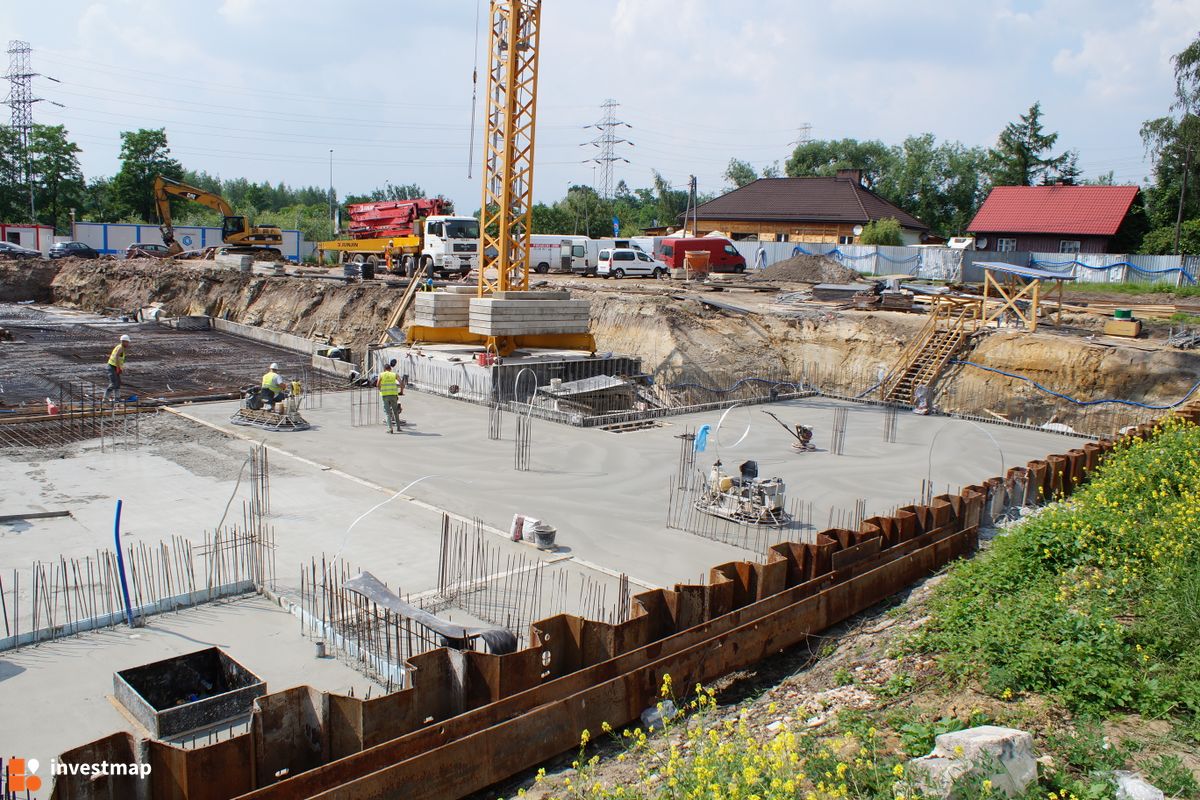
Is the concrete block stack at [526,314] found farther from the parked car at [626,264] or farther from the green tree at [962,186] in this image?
the green tree at [962,186]

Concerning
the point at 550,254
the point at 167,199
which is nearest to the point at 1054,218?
the point at 550,254

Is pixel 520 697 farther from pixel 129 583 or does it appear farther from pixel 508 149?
pixel 508 149

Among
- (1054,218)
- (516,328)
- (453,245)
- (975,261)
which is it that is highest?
(1054,218)

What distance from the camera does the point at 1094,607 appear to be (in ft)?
23.0

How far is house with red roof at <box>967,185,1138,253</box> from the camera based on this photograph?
4175 cm

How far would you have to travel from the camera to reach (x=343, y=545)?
9828mm

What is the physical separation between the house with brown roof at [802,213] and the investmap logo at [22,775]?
1980 inches

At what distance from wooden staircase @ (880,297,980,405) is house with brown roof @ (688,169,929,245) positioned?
95.5ft

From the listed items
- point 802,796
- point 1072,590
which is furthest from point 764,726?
point 1072,590

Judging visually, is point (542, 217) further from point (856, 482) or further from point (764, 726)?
point (764, 726)

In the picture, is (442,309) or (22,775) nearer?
(22,775)

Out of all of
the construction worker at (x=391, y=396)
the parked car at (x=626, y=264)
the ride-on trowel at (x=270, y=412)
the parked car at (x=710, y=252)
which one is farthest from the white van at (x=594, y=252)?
the construction worker at (x=391, y=396)

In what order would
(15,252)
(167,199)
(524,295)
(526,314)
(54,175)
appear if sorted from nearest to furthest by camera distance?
(526,314), (524,295), (15,252), (167,199), (54,175)

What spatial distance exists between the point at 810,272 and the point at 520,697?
1349 inches
